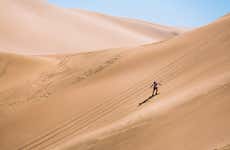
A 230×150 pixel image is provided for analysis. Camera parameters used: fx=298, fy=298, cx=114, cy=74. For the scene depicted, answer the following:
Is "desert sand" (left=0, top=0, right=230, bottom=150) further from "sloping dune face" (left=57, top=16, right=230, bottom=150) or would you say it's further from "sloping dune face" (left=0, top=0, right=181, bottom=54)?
"sloping dune face" (left=0, top=0, right=181, bottom=54)

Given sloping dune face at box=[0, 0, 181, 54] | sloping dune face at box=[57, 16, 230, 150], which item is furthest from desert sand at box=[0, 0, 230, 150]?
sloping dune face at box=[0, 0, 181, 54]

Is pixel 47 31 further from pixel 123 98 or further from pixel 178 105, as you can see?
pixel 178 105

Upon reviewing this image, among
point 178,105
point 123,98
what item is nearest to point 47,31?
point 123,98

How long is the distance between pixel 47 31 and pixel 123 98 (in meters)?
20.5

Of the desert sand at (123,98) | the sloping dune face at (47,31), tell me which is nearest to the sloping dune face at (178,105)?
the desert sand at (123,98)

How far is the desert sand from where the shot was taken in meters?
6.16

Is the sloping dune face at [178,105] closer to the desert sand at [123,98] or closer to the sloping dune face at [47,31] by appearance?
the desert sand at [123,98]

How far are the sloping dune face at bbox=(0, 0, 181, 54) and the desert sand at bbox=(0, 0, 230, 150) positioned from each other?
33.1 ft

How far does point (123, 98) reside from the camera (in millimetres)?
9203

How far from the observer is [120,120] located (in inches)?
299

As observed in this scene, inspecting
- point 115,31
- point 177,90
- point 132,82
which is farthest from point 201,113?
point 115,31

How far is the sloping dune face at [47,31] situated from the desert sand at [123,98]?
10.1 m

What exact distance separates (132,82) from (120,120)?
2747 millimetres

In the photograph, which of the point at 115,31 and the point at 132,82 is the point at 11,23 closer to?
the point at 115,31
